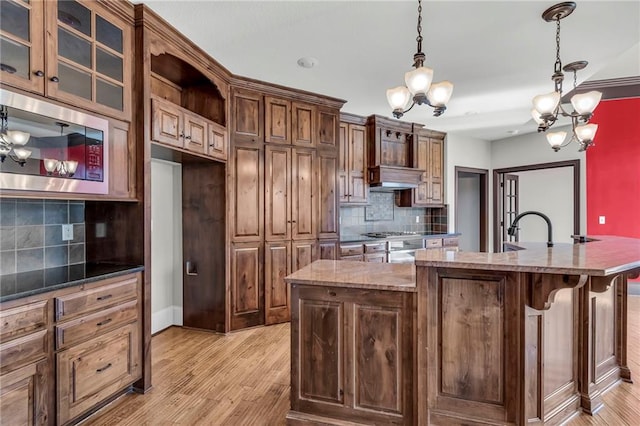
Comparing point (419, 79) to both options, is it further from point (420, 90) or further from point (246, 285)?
point (246, 285)

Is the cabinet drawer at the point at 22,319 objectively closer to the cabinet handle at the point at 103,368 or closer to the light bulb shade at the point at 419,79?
the cabinet handle at the point at 103,368

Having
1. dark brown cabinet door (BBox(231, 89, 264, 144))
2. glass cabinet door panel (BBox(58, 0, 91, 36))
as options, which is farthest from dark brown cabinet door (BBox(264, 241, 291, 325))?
glass cabinet door panel (BBox(58, 0, 91, 36))

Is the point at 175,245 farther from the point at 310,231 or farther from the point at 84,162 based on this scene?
the point at 84,162

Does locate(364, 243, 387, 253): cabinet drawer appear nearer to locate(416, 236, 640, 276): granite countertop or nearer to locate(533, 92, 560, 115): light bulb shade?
locate(533, 92, 560, 115): light bulb shade

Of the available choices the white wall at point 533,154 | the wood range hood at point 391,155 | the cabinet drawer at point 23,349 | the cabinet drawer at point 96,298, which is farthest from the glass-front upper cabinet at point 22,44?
the white wall at point 533,154

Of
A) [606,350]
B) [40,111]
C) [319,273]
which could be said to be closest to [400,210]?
[606,350]

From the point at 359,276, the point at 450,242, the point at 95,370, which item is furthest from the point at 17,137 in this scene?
the point at 450,242

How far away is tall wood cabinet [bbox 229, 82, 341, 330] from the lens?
11.6 feet

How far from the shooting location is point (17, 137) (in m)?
1.68

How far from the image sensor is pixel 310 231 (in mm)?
3998

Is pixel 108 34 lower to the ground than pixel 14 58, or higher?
higher

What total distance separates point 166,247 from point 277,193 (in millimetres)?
1355

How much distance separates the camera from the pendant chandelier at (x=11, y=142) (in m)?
1.62

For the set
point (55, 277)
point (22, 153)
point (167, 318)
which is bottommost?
point (167, 318)
